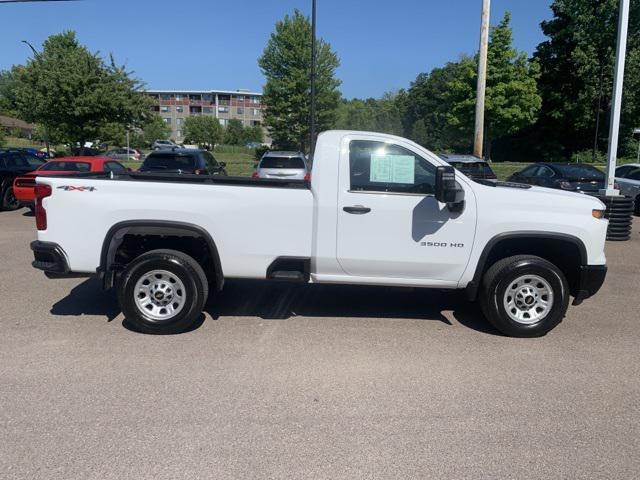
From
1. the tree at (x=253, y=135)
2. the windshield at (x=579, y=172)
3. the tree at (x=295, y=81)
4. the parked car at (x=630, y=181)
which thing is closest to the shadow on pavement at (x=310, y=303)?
the windshield at (x=579, y=172)

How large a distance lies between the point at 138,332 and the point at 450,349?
3.01 metres

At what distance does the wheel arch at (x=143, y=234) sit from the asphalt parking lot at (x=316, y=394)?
25.4 inches

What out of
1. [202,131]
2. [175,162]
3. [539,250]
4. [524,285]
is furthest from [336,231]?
[202,131]

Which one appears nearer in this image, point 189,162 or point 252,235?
point 252,235

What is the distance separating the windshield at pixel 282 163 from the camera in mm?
14867

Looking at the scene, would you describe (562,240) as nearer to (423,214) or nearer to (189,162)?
(423,214)

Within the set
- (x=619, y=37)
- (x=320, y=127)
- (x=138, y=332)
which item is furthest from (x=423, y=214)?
(x=320, y=127)

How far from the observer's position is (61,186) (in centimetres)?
520

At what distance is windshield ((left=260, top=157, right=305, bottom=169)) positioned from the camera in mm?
14867

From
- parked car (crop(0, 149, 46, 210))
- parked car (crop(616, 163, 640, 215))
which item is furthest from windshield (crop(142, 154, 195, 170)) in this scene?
parked car (crop(616, 163, 640, 215))

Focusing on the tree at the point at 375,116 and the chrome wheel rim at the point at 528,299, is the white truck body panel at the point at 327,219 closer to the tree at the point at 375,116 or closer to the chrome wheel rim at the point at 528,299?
the chrome wheel rim at the point at 528,299

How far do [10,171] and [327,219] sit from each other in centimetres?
1320

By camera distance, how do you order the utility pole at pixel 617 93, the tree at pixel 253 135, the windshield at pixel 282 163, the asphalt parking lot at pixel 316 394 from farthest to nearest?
1. the tree at pixel 253 135
2. the windshield at pixel 282 163
3. the utility pole at pixel 617 93
4. the asphalt parking lot at pixel 316 394

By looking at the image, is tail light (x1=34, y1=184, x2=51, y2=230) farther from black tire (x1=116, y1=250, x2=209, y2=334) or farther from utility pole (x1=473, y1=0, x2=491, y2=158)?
utility pole (x1=473, y1=0, x2=491, y2=158)
